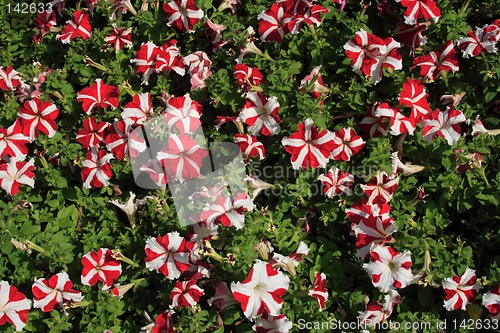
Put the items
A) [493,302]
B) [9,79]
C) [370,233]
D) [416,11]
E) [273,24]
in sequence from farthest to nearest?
1. [9,79]
2. [273,24]
3. [416,11]
4. [370,233]
5. [493,302]

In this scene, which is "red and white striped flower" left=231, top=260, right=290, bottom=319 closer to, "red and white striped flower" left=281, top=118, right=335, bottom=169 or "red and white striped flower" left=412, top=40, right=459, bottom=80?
"red and white striped flower" left=281, top=118, right=335, bottom=169

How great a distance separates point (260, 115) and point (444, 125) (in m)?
0.75

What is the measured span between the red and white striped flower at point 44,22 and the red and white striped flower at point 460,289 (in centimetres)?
217

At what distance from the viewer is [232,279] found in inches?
85.7

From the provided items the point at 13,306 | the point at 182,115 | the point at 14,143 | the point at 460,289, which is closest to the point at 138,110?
the point at 182,115

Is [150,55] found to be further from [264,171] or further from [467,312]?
[467,312]

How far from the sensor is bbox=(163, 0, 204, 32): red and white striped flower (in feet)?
8.31

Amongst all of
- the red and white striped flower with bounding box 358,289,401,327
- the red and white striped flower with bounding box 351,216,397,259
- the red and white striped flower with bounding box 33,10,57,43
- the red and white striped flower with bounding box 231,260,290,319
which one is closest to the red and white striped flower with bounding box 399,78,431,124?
the red and white striped flower with bounding box 351,216,397,259

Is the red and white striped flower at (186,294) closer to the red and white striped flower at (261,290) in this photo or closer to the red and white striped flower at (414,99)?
the red and white striped flower at (261,290)

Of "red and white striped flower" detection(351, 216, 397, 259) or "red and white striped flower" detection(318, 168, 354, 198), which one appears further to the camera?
"red and white striped flower" detection(318, 168, 354, 198)

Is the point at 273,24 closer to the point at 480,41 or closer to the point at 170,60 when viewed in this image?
the point at 170,60

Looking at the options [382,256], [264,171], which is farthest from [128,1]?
[382,256]

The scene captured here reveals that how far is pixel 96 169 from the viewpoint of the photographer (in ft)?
7.74

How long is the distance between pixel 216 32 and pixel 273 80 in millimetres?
401
